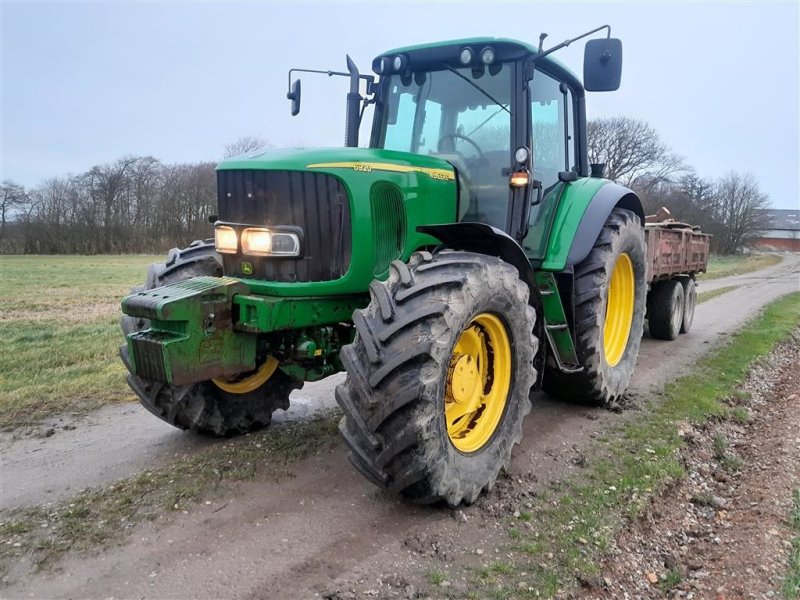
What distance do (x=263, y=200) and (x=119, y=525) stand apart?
6.36 feet

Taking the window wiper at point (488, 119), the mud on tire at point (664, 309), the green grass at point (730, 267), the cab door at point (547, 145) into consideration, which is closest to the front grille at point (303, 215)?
the window wiper at point (488, 119)

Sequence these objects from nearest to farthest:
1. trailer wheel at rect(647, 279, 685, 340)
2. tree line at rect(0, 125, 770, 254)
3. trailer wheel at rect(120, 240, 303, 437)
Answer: trailer wheel at rect(120, 240, 303, 437), trailer wheel at rect(647, 279, 685, 340), tree line at rect(0, 125, 770, 254)

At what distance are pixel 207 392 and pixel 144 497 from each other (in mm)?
926

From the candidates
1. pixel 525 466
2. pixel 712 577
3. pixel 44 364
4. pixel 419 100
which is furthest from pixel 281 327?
pixel 44 364

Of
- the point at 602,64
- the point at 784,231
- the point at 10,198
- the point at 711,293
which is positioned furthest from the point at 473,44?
the point at 784,231

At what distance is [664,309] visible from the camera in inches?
328

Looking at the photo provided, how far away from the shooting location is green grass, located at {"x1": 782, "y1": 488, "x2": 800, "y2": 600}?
8.87 feet

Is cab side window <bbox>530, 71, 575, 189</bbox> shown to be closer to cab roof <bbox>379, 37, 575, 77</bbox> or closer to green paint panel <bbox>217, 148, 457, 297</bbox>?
cab roof <bbox>379, 37, 575, 77</bbox>

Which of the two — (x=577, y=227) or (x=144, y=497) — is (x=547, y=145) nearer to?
(x=577, y=227)

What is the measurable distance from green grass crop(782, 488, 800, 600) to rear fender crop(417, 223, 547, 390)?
1864 mm

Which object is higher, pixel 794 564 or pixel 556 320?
pixel 556 320

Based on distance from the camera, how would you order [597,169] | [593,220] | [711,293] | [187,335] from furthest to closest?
[711,293] → [597,169] → [593,220] → [187,335]

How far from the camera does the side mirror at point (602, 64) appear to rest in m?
4.10

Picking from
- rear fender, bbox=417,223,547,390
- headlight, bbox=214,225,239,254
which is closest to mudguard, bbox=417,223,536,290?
rear fender, bbox=417,223,547,390
